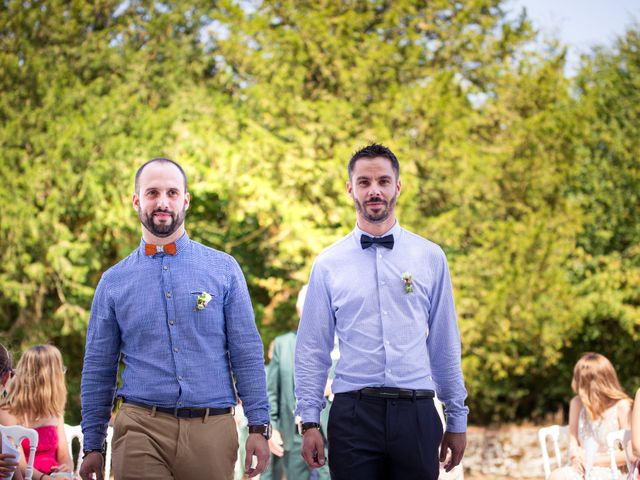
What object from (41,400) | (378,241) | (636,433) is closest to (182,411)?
(378,241)

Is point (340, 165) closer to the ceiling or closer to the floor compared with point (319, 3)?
closer to the floor

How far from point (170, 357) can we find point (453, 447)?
1.13 meters

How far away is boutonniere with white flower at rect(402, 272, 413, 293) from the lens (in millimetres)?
3592

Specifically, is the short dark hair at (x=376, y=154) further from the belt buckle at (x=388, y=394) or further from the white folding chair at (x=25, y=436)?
the white folding chair at (x=25, y=436)

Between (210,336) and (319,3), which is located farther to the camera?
(319,3)

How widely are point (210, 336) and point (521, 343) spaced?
10239mm

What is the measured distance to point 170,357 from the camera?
136 inches

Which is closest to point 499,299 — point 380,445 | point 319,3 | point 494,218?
point 494,218

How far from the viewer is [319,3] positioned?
553 inches

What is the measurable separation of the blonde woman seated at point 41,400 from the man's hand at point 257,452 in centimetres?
228

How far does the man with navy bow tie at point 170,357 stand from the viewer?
133 inches

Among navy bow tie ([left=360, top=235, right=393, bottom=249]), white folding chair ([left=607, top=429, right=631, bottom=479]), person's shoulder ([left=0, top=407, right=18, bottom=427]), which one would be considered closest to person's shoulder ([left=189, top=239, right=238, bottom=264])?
navy bow tie ([left=360, top=235, right=393, bottom=249])

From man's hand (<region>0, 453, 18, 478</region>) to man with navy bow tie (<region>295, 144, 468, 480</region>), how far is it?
1.64 meters

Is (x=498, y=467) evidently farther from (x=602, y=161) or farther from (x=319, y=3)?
(x=319, y=3)
